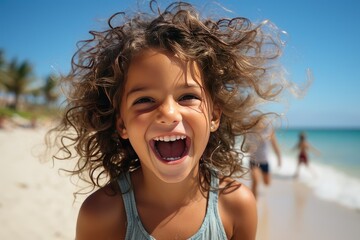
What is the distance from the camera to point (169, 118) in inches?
66.9

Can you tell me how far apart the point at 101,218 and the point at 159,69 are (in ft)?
3.10

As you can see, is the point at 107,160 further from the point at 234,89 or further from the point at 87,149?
the point at 234,89

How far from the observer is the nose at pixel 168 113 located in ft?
5.58

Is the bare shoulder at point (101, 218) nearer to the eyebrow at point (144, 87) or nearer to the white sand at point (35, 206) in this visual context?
the eyebrow at point (144, 87)

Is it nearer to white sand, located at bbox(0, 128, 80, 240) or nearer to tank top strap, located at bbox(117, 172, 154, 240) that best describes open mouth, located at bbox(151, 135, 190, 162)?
tank top strap, located at bbox(117, 172, 154, 240)

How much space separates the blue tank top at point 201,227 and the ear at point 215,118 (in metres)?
→ 0.46

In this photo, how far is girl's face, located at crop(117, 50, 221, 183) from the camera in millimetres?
1747

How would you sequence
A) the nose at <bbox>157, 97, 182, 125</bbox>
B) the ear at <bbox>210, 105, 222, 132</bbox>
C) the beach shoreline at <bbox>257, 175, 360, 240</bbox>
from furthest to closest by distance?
the beach shoreline at <bbox>257, 175, 360, 240</bbox> < the ear at <bbox>210, 105, 222, 132</bbox> < the nose at <bbox>157, 97, 182, 125</bbox>

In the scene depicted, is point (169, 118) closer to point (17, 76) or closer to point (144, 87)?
point (144, 87)

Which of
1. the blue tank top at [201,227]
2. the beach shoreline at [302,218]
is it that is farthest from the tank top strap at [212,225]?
the beach shoreline at [302,218]

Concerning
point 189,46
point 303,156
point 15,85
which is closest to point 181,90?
point 189,46

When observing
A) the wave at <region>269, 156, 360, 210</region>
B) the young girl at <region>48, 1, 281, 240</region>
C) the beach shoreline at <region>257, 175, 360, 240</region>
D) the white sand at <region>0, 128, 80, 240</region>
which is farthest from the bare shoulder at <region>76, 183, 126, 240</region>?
the wave at <region>269, 156, 360, 210</region>

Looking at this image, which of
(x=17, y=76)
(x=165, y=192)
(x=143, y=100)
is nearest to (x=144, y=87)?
(x=143, y=100)

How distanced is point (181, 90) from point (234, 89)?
2.23 feet
